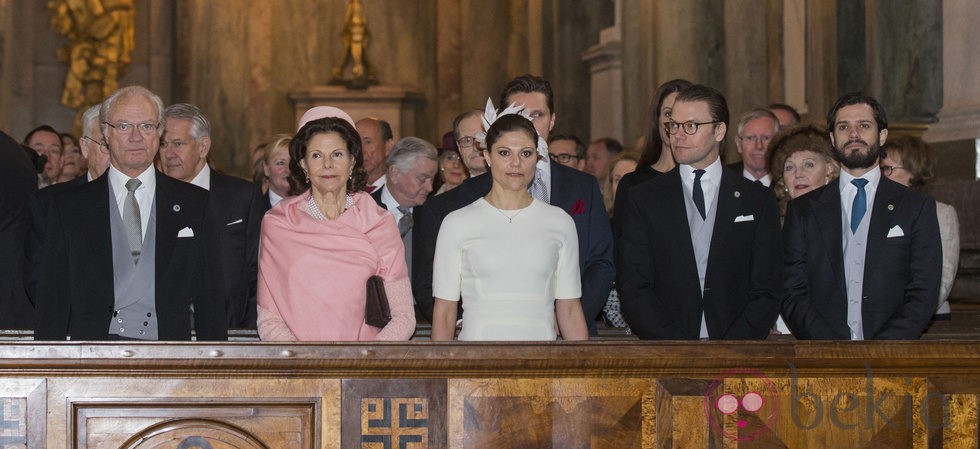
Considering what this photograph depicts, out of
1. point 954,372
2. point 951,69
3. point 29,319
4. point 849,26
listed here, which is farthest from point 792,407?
point 849,26

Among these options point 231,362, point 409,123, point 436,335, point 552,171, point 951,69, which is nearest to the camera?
point 231,362

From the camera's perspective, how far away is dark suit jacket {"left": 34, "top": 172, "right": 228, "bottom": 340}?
550cm

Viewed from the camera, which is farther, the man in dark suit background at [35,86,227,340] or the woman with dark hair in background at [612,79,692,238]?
the woman with dark hair in background at [612,79,692,238]

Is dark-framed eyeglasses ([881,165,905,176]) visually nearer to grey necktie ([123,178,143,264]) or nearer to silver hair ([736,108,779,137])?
silver hair ([736,108,779,137])

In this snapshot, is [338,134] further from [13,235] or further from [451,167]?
[451,167]

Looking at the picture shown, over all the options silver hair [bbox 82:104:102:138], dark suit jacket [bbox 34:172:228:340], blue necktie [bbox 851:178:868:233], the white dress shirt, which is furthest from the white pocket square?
silver hair [bbox 82:104:102:138]

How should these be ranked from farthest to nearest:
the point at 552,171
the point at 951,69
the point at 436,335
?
the point at 951,69, the point at 552,171, the point at 436,335

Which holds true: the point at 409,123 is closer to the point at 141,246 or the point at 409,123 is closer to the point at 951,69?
the point at 951,69

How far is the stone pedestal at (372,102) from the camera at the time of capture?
1730 centimetres

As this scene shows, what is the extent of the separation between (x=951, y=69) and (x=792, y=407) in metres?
5.13

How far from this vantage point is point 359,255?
552 cm

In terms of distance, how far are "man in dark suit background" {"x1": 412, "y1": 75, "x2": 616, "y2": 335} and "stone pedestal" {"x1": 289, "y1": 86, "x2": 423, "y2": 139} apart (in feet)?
36.1

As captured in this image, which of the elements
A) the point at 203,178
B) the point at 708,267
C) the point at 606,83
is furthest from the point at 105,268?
the point at 606,83

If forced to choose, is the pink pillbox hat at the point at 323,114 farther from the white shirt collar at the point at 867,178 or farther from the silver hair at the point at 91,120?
the white shirt collar at the point at 867,178
